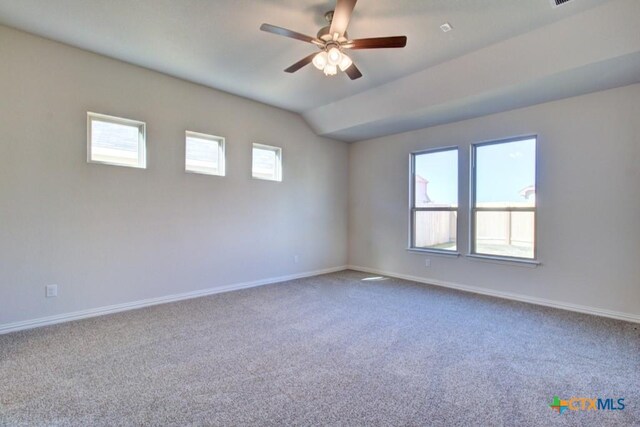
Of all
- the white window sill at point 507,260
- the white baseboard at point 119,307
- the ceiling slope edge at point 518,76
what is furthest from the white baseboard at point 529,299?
the ceiling slope edge at point 518,76

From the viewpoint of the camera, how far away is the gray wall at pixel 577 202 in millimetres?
3486

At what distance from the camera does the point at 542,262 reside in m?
4.05

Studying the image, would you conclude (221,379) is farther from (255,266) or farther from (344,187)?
(344,187)

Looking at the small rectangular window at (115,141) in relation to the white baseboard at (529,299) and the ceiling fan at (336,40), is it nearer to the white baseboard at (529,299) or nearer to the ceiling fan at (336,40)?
the ceiling fan at (336,40)

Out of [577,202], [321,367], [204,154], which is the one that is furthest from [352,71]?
[577,202]

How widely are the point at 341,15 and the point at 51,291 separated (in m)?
3.92

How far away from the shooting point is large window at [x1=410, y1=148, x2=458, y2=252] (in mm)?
4993

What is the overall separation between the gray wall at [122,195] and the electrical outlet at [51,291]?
1.6 inches

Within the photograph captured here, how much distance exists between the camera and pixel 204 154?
4.53 metres

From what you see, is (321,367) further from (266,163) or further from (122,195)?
(266,163)

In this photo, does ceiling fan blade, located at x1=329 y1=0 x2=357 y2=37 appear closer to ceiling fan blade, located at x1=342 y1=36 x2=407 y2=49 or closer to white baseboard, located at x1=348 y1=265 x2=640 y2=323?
ceiling fan blade, located at x1=342 y1=36 x2=407 y2=49

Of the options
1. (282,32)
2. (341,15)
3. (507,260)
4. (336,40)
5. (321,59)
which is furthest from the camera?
(507,260)

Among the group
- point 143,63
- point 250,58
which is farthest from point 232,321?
point 143,63

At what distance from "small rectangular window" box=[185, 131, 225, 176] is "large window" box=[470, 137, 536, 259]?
384cm
